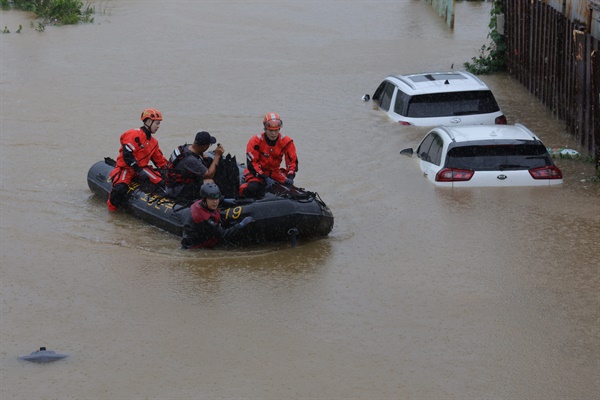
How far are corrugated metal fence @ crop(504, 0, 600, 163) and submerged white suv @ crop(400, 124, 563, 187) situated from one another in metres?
2.26

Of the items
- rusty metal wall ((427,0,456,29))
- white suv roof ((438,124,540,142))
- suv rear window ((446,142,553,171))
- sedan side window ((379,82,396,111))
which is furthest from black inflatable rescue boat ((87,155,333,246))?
rusty metal wall ((427,0,456,29))

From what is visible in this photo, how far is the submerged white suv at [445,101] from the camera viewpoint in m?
20.1

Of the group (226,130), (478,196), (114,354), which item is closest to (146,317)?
(114,354)

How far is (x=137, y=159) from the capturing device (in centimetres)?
1695

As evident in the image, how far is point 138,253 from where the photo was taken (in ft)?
51.5

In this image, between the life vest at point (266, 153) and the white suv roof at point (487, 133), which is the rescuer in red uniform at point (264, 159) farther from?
the white suv roof at point (487, 133)

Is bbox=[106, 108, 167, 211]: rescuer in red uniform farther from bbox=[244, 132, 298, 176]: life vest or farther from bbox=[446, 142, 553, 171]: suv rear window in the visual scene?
bbox=[446, 142, 553, 171]: suv rear window

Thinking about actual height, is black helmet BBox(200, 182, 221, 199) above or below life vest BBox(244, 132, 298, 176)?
below

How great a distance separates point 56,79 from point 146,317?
1480 cm

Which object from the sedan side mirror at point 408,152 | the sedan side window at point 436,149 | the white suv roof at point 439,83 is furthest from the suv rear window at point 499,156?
the white suv roof at point 439,83

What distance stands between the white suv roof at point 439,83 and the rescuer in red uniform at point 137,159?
5389mm

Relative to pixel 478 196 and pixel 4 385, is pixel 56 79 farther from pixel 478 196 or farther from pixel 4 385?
pixel 4 385

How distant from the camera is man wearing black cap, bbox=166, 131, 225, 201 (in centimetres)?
1572

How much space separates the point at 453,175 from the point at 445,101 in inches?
135
